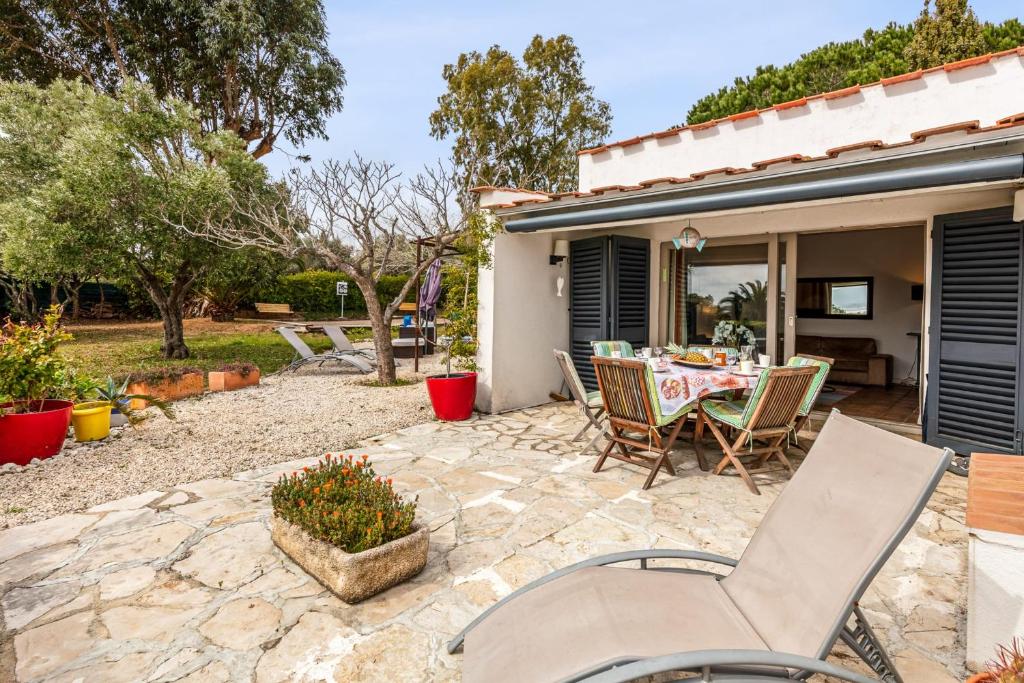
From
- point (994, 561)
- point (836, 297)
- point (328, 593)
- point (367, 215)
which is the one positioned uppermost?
point (367, 215)

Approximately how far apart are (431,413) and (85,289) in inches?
712

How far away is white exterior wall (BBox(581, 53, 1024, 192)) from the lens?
5.60 metres

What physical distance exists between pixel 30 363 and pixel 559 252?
605cm

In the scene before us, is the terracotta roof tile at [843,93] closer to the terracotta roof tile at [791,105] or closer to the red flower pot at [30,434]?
the terracotta roof tile at [791,105]

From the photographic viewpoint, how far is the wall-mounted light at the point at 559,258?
7543mm

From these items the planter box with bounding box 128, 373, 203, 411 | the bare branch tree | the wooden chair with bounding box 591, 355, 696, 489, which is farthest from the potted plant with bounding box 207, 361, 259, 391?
the wooden chair with bounding box 591, 355, 696, 489

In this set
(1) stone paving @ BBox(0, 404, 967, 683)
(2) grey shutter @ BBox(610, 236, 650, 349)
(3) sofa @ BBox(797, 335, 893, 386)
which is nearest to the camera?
(1) stone paving @ BBox(0, 404, 967, 683)

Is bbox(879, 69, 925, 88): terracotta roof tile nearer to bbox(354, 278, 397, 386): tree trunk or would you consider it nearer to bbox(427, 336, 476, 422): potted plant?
bbox(427, 336, 476, 422): potted plant

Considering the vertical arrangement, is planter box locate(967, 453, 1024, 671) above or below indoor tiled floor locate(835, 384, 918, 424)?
above

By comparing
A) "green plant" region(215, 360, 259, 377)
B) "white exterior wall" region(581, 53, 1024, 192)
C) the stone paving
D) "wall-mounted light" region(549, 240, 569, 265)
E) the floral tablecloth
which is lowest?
the stone paving

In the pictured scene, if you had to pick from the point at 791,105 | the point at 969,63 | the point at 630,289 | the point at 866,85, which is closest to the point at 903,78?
the point at 866,85

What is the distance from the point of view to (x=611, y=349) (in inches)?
242

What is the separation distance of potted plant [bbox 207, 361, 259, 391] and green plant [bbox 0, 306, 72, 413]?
3331 mm

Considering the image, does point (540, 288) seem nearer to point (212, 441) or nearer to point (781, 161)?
point (781, 161)
